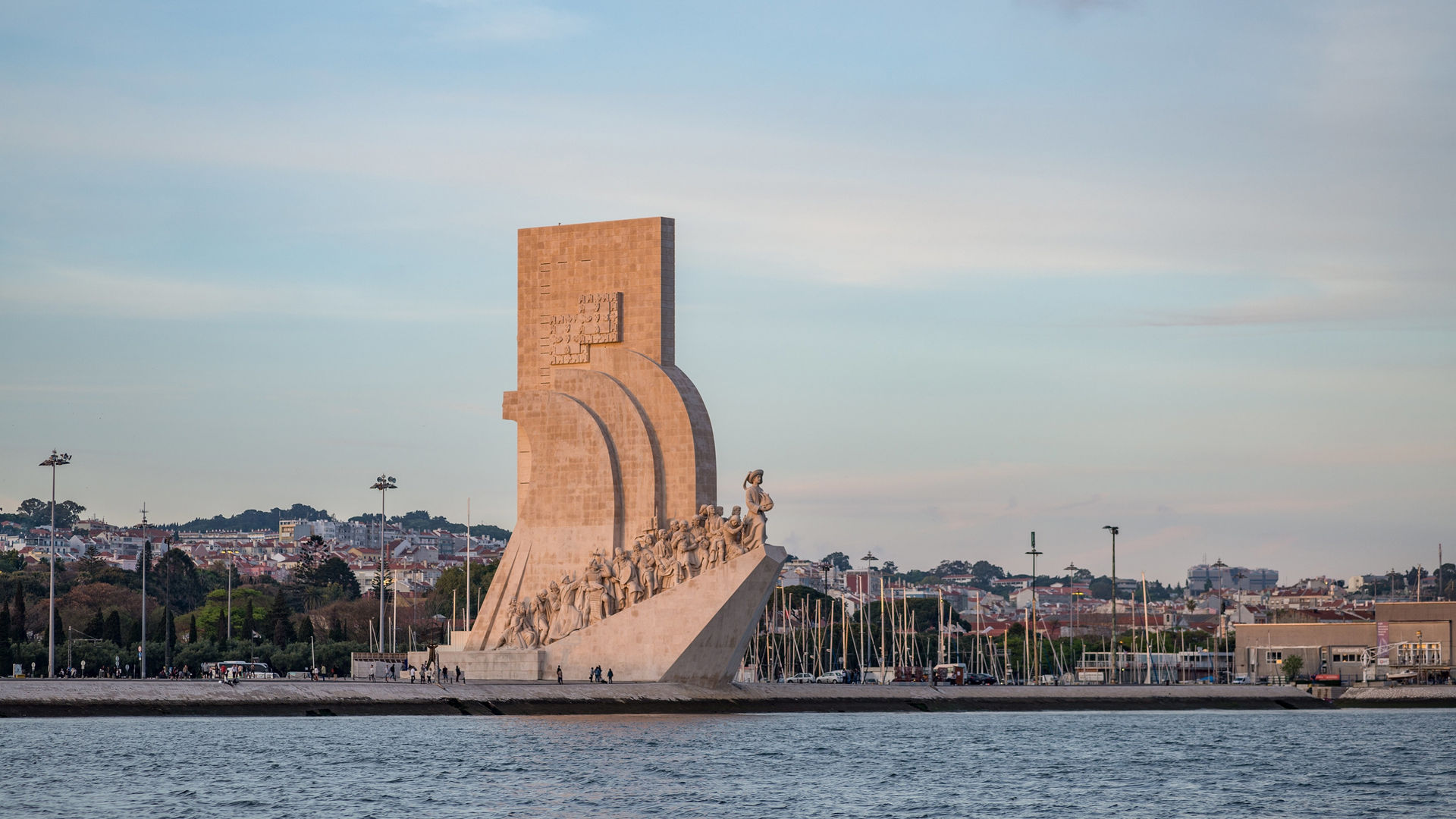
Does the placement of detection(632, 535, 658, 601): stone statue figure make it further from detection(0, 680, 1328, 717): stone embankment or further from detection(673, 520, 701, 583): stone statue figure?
detection(0, 680, 1328, 717): stone embankment

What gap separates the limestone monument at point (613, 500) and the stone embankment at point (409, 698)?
1202 millimetres

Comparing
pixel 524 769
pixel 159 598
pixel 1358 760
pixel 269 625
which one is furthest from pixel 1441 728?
pixel 159 598

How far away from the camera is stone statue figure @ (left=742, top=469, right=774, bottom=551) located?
→ 39906 mm

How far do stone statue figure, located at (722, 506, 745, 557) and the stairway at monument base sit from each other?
0.26 metres

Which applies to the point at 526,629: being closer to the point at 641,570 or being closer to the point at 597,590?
the point at 597,590

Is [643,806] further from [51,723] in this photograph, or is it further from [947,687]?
[947,687]

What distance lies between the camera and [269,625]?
75.1 m

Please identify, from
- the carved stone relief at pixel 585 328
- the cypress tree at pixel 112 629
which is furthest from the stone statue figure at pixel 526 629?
the cypress tree at pixel 112 629

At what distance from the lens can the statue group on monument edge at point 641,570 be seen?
1576 inches

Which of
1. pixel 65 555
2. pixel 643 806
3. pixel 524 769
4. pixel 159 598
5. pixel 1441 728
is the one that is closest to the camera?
pixel 643 806

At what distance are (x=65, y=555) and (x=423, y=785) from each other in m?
119

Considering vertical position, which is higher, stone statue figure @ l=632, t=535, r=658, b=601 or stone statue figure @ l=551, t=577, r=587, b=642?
stone statue figure @ l=632, t=535, r=658, b=601

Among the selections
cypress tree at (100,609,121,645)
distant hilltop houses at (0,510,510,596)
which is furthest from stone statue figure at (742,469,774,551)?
distant hilltop houses at (0,510,510,596)

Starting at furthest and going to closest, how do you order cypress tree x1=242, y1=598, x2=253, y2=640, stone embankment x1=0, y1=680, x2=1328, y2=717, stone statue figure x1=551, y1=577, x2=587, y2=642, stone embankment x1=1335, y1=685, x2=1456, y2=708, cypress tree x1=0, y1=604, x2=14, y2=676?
cypress tree x1=242, y1=598, x2=253, y2=640
stone embankment x1=1335, y1=685, x2=1456, y2=708
cypress tree x1=0, y1=604, x2=14, y2=676
stone statue figure x1=551, y1=577, x2=587, y2=642
stone embankment x1=0, y1=680, x2=1328, y2=717
